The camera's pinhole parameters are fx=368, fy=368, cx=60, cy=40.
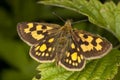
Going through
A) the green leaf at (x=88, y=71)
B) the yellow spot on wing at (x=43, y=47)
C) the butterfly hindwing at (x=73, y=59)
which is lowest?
the green leaf at (x=88, y=71)

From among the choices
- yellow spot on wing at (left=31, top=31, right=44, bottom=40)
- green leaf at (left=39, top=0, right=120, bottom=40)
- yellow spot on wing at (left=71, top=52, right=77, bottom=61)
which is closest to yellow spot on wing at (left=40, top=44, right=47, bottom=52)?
yellow spot on wing at (left=31, top=31, right=44, bottom=40)

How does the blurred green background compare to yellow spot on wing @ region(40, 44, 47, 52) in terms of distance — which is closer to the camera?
yellow spot on wing @ region(40, 44, 47, 52)

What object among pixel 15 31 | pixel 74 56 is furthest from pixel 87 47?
pixel 15 31

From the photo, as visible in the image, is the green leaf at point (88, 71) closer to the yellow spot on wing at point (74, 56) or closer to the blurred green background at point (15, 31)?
the yellow spot on wing at point (74, 56)

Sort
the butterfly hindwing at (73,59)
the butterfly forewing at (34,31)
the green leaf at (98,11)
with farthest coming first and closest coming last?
the green leaf at (98,11) → the butterfly forewing at (34,31) → the butterfly hindwing at (73,59)

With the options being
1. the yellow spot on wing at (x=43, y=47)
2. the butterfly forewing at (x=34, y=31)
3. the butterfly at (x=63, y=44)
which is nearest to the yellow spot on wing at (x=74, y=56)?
the butterfly at (x=63, y=44)

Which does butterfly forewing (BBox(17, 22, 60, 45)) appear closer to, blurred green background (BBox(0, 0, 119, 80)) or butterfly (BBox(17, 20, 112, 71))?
butterfly (BBox(17, 20, 112, 71))

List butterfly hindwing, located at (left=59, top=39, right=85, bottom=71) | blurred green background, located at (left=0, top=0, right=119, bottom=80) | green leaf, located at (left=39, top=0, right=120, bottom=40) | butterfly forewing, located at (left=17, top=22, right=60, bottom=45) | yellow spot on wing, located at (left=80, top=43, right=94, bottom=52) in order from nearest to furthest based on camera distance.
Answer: butterfly hindwing, located at (left=59, top=39, right=85, bottom=71)
yellow spot on wing, located at (left=80, top=43, right=94, bottom=52)
butterfly forewing, located at (left=17, top=22, right=60, bottom=45)
green leaf, located at (left=39, top=0, right=120, bottom=40)
blurred green background, located at (left=0, top=0, right=119, bottom=80)

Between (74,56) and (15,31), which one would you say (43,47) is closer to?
(74,56)
